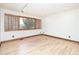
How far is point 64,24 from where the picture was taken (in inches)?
254

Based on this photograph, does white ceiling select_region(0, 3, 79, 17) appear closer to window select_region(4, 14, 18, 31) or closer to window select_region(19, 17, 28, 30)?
window select_region(4, 14, 18, 31)

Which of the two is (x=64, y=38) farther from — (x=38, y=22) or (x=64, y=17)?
(x=38, y=22)

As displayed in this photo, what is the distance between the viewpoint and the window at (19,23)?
5.52 m

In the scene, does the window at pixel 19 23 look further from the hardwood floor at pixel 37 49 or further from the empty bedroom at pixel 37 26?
the hardwood floor at pixel 37 49

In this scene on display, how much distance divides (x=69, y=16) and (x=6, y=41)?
12.7ft

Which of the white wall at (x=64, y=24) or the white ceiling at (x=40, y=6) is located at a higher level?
the white ceiling at (x=40, y=6)

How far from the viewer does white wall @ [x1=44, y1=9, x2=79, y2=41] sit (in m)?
5.67

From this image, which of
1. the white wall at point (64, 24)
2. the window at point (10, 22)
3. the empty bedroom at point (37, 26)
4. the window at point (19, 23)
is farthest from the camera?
the white wall at point (64, 24)

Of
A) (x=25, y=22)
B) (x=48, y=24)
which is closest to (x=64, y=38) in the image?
(x=48, y=24)

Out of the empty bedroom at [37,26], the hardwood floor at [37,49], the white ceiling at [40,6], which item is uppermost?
the white ceiling at [40,6]

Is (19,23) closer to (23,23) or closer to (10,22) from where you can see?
(23,23)

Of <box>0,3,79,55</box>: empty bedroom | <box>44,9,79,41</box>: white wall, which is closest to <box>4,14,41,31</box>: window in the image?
<box>0,3,79,55</box>: empty bedroom

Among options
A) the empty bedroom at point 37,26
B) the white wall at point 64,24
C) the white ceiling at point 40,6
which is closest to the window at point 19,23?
the empty bedroom at point 37,26

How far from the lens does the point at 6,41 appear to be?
5219 millimetres
